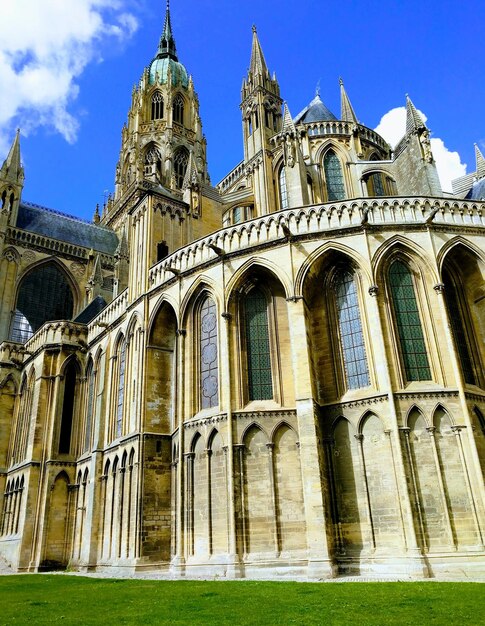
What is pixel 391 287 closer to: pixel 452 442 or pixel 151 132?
pixel 452 442

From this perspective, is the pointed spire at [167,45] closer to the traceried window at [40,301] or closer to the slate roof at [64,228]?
the slate roof at [64,228]

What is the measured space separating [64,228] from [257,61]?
22074mm

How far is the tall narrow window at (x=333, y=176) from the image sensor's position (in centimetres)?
3117

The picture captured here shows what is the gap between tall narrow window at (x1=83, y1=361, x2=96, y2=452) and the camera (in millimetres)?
27625

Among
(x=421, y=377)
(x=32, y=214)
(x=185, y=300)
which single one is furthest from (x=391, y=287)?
(x=32, y=214)

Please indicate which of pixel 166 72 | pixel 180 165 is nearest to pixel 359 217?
pixel 180 165

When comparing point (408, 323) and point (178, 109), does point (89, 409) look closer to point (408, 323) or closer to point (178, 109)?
point (408, 323)

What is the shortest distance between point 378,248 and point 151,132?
4934 cm

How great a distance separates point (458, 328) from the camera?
1902 cm

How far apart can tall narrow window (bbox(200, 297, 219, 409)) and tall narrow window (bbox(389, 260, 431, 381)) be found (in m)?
6.75

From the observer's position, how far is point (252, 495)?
17219 millimetres

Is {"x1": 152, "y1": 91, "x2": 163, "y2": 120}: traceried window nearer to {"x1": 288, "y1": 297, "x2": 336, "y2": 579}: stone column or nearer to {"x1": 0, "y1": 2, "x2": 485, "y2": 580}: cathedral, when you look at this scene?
{"x1": 0, "y1": 2, "x2": 485, "y2": 580}: cathedral

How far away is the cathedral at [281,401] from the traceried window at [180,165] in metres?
31.7

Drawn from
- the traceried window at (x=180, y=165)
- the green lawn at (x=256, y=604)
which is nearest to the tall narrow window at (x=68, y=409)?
the green lawn at (x=256, y=604)
